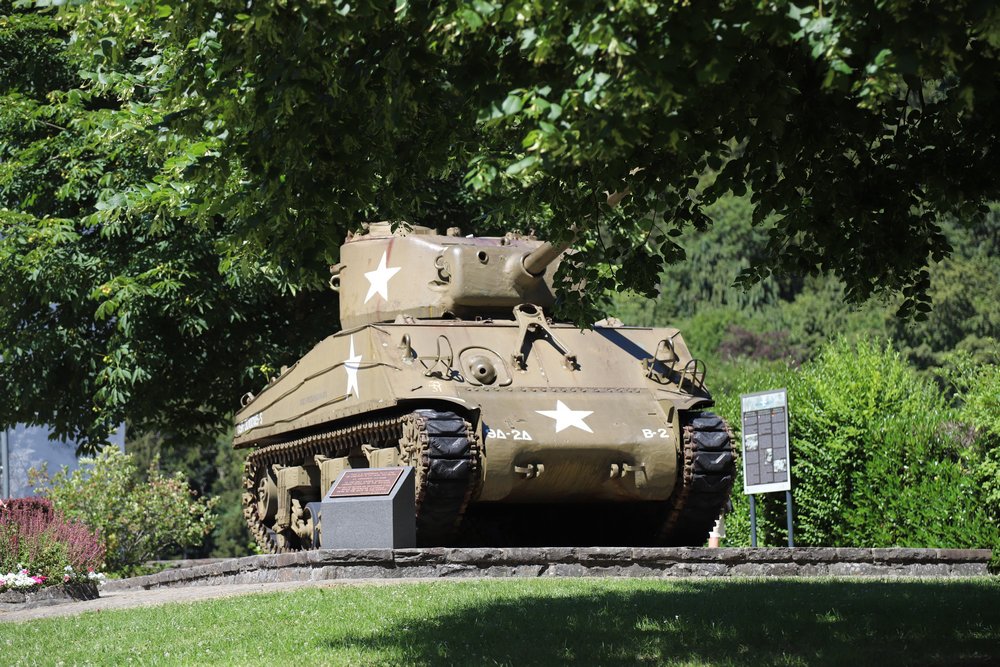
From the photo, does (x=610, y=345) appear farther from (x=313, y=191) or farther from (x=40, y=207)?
(x=40, y=207)

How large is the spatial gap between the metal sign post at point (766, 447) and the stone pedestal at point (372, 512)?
22.8ft

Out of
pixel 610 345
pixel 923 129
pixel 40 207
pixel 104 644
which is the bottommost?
pixel 104 644

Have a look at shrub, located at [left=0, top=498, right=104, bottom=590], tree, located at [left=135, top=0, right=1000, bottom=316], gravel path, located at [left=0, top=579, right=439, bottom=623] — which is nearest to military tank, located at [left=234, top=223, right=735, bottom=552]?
gravel path, located at [left=0, top=579, right=439, bottom=623]

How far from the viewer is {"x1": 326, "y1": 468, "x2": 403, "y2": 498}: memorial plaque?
14.5 meters

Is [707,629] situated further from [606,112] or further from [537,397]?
[537,397]

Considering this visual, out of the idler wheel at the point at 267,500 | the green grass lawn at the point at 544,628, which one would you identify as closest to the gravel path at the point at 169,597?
the green grass lawn at the point at 544,628

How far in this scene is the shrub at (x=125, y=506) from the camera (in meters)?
24.5

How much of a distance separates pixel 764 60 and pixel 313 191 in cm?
272

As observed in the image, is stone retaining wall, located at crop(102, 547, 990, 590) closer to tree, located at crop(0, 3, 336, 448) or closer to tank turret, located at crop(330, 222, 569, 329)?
tank turret, located at crop(330, 222, 569, 329)

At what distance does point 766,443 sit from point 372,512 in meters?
7.77

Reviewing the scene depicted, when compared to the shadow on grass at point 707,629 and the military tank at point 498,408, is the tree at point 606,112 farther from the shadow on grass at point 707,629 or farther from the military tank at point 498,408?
the military tank at point 498,408

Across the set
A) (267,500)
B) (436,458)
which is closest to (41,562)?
(267,500)

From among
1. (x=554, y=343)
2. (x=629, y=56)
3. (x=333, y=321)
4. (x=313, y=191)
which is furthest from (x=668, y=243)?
(x=333, y=321)

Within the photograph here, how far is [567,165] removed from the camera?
7.88 m
